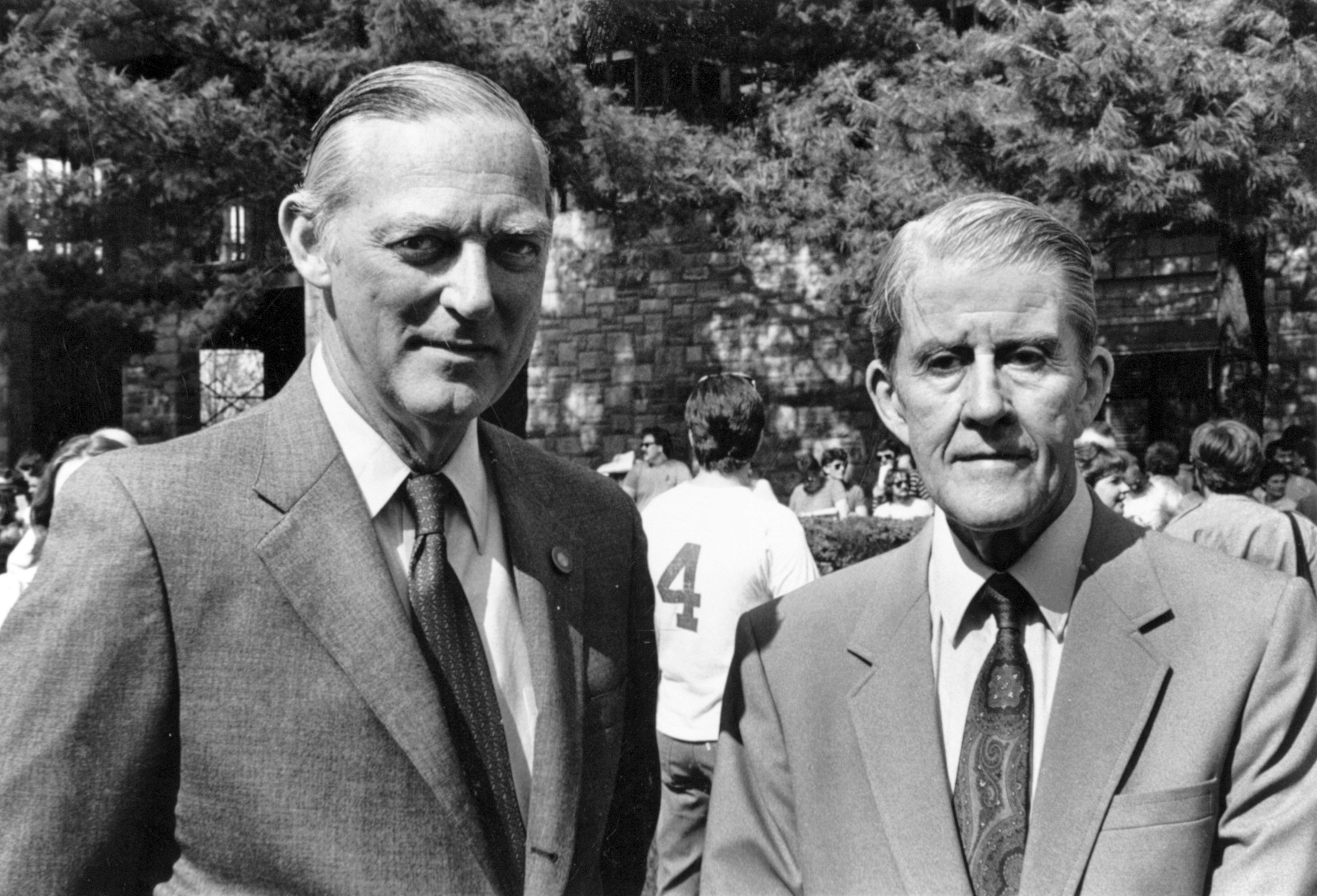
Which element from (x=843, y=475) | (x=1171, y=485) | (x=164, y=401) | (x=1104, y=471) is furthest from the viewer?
(x=164, y=401)

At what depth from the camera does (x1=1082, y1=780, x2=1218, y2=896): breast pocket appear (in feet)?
5.22

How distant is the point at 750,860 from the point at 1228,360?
11410 mm

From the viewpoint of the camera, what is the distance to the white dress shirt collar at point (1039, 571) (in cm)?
180

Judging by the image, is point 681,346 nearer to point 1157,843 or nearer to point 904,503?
point 904,503

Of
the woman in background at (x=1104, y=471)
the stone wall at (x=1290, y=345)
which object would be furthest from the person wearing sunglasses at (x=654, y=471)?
the stone wall at (x=1290, y=345)

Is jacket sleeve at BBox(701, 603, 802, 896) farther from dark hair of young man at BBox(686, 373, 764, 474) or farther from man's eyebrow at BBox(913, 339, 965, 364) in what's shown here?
dark hair of young man at BBox(686, 373, 764, 474)

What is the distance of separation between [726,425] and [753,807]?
3080 millimetres

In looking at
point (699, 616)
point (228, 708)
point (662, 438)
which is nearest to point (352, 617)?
point (228, 708)

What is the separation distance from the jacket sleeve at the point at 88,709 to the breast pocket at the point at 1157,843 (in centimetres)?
110

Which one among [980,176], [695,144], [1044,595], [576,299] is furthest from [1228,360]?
[1044,595]

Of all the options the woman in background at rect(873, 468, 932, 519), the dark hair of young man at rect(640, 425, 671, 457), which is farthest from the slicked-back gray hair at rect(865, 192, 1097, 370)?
the dark hair of young man at rect(640, 425, 671, 457)

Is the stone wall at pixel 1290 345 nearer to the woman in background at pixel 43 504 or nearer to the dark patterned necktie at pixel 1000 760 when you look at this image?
the woman in background at pixel 43 504

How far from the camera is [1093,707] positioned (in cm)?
169

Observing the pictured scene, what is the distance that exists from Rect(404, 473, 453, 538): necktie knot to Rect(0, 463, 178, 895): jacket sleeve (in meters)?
A: 0.32
